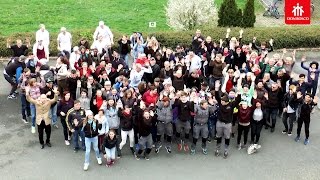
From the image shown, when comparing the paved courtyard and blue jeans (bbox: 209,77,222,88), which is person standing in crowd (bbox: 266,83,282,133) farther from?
blue jeans (bbox: 209,77,222,88)

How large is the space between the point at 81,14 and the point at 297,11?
37.6ft

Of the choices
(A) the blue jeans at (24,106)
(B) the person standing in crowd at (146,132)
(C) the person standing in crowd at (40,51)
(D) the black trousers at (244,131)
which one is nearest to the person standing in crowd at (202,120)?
(D) the black trousers at (244,131)

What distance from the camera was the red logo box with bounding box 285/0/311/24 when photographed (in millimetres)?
23766

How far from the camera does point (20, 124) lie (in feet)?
53.3

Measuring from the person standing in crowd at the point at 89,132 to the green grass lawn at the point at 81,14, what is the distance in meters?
13.3

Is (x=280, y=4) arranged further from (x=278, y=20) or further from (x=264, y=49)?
(x=264, y=49)

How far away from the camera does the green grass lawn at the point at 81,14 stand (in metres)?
27.0

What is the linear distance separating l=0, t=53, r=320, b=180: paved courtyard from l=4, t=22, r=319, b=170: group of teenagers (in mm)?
264

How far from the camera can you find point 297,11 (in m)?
25.3

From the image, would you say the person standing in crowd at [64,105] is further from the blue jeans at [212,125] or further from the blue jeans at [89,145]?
the blue jeans at [212,125]

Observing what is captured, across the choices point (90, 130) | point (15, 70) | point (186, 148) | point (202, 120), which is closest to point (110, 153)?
point (90, 130)

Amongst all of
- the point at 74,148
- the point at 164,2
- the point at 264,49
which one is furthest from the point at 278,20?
the point at 74,148

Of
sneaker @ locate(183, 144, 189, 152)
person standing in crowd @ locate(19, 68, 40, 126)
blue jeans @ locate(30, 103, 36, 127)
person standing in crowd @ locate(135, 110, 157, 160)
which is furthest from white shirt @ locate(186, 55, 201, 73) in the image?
blue jeans @ locate(30, 103, 36, 127)

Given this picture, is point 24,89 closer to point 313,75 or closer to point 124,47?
point 124,47
